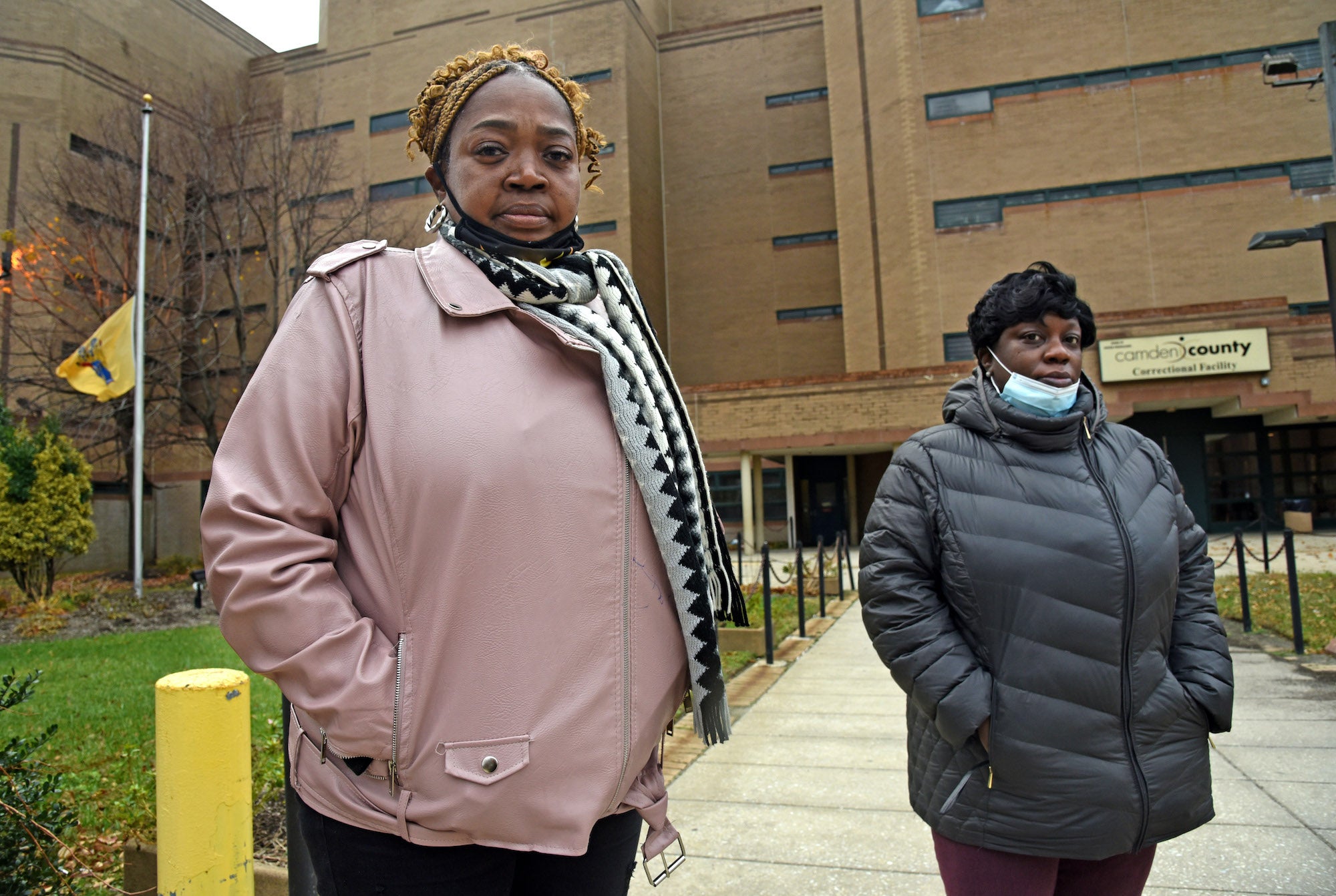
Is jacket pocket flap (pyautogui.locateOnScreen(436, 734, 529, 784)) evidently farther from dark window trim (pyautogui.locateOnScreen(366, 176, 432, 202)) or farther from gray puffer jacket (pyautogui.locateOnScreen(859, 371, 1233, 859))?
dark window trim (pyautogui.locateOnScreen(366, 176, 432, 202))

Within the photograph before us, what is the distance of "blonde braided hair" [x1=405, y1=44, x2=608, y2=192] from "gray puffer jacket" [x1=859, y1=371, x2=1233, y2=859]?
4.47 ft

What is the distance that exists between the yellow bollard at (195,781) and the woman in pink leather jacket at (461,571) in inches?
40.3

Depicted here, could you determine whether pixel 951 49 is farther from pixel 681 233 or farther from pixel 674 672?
pixel 674 672

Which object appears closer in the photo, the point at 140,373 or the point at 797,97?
the point at 140,373

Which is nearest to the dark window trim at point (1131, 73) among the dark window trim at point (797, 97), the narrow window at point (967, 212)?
the narrow window at point (967, 212)

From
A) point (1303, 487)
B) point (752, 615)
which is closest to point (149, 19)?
point (752, 615)

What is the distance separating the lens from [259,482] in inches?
54.4

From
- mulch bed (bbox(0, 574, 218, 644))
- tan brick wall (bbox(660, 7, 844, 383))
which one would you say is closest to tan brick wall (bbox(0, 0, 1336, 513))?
tan brick wall (bbox(660, 7, 844, 383))

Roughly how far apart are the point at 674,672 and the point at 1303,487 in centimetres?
3040

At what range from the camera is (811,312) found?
1388 inches

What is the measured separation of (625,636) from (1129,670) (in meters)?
1.38

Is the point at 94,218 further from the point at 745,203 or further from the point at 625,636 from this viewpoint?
the point at 625,636

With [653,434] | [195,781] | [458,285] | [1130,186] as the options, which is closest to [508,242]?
[458,285]

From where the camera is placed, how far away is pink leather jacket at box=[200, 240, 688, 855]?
4.40ft
